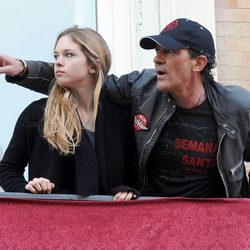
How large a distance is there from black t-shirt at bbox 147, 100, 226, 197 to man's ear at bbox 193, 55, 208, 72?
145 mm

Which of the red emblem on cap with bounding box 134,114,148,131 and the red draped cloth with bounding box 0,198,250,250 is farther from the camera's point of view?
the red emblem on cap with bounding box 134,114,148,131

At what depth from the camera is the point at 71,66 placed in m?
2.90

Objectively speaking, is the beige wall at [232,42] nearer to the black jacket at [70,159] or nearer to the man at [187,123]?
the man at [187,123]

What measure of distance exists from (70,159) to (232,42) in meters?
2.09

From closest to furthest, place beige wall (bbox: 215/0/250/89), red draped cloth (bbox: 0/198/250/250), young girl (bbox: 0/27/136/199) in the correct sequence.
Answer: red draped cloth (bbox: 0/198/250/250)
young girl (bbox: 0/27/136/199)
beige wall (bbox: 215/0/250/89)

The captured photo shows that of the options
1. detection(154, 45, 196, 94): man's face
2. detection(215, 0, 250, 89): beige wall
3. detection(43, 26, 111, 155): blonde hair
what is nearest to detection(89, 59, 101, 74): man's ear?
detection(43, 26, 111, 155): blonde hair

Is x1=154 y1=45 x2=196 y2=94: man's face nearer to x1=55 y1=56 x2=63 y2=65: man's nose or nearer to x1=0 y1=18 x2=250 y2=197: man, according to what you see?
x1=0 y1=18 x2=250 y2=197: man

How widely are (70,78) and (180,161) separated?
0.55 m

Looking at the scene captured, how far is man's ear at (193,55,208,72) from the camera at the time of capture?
289cm

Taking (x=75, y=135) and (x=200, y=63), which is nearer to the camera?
(x=75, y=135)

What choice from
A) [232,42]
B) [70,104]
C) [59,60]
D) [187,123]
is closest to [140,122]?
[187,123]

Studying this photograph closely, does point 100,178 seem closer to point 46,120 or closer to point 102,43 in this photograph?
point 46,120

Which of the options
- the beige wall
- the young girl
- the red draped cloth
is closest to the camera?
the red draped cloth

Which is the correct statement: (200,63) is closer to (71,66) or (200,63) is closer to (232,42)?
(71,66)
